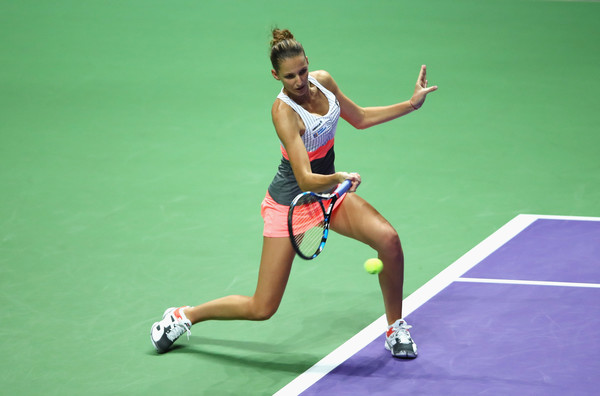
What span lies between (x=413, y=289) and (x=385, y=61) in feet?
22.1

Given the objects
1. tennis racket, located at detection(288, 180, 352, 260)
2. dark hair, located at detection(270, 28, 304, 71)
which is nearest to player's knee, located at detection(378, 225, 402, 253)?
tennis racket, located at detection(288, 180, 352, 260)

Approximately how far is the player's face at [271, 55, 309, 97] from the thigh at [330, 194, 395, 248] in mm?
693

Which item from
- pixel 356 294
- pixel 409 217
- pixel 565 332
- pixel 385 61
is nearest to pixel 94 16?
pixel 385 61

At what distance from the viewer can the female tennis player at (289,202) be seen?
523 cm

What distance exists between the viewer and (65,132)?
10422 millimetres

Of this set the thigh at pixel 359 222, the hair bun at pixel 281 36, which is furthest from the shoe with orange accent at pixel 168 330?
the hair bun at pixel 281 36

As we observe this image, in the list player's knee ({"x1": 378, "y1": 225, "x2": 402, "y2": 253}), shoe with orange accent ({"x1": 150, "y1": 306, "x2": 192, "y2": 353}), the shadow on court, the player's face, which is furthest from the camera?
shoe with orange accent ({"x1": 150, "y1": 306, "x2": 192, "y2": 353})

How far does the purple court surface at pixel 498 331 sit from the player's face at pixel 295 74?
1597 millimetres

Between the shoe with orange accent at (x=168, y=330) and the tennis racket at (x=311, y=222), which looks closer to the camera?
the tennis racket at (x=311, y=222)

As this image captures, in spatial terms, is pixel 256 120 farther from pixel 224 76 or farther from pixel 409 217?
pixel 409 217

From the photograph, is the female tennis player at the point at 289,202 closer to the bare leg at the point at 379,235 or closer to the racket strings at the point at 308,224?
the bare leg at the point at 379,235

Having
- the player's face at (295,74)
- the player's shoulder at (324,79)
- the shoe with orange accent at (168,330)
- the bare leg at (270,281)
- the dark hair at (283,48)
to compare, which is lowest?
the shoe with orange accent at (168,330)

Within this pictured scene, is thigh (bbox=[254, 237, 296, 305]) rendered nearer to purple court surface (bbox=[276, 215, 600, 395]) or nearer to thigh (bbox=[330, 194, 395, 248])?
thigh (bbox=[330, 194, 395, 248])

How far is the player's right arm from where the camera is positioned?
5.11m
